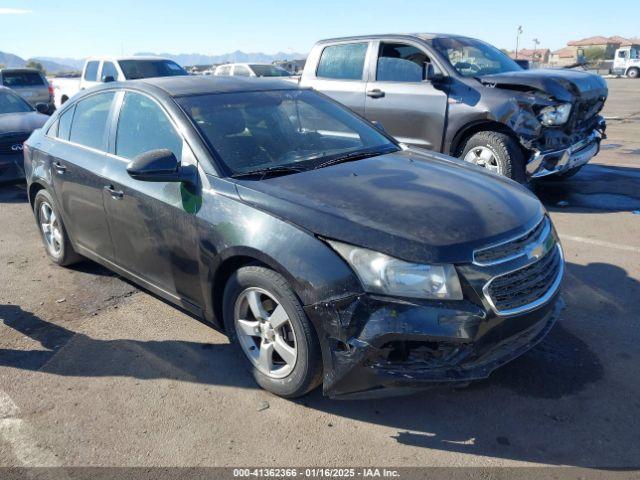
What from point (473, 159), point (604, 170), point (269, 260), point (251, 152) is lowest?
point (604, 170)

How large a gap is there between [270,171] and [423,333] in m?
1.41

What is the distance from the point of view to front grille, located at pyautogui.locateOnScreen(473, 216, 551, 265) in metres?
2.72

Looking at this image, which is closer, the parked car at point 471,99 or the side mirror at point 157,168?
the side mirror at point 157,168

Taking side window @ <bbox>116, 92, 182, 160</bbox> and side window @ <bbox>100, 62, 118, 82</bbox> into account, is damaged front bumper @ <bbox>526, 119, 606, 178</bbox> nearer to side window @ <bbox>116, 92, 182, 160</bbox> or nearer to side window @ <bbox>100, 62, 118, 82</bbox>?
side window @ <bbox>116, 92, 182, 160</bbox>

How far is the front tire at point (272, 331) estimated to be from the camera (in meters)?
2.86

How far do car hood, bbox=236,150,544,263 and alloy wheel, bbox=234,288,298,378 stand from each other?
1.63 feet

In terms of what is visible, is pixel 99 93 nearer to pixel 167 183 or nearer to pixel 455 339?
pixel 167 183

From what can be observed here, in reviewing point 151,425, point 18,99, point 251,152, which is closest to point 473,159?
point 251,152

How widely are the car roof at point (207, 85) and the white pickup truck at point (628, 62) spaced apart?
4406 centimetres

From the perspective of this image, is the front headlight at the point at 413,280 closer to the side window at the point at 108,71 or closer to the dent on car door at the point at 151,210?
the dent on car door at the point at 151,210

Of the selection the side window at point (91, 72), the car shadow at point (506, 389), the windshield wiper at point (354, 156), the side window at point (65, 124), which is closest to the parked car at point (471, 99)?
the car shadow at point (506, 389)

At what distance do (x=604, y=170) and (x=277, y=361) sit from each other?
7225mm

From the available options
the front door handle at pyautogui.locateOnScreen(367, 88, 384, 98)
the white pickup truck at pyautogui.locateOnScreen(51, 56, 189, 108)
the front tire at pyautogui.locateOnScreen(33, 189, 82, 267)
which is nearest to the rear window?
the white pickup truck at pyautogui.locateOnScreen(51, 56, 189, 108)

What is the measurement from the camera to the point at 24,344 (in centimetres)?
391
